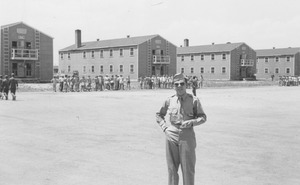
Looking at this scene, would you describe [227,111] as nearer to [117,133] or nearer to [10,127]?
[117,133]

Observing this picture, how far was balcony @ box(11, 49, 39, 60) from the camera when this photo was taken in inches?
1721

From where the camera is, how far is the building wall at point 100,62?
179ft

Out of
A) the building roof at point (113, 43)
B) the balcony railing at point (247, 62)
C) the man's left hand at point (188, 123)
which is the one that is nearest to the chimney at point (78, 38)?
the building roof at point (113, 43)

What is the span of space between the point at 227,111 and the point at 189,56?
178ft

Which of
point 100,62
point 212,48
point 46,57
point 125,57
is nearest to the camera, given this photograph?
point 46,57

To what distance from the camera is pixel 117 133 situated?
10.8 m

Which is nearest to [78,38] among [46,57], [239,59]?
[46,57]

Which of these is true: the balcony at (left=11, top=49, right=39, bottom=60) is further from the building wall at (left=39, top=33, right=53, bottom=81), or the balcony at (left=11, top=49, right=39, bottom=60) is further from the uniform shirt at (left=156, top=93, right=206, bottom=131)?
the uniform shirt at (left=156, top=93, right=206, bottom=131)

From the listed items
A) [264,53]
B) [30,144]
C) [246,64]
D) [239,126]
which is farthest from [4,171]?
[264,53]

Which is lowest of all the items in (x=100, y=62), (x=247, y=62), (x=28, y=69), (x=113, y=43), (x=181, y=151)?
(x=181, y=151)

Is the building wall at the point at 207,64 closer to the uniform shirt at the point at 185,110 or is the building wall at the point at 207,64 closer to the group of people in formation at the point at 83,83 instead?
the group of people in formation at the point at 83,83

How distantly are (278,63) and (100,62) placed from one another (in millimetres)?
37971

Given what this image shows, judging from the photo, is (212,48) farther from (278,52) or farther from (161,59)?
(278,52)

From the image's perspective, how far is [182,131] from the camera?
497 centimetres
